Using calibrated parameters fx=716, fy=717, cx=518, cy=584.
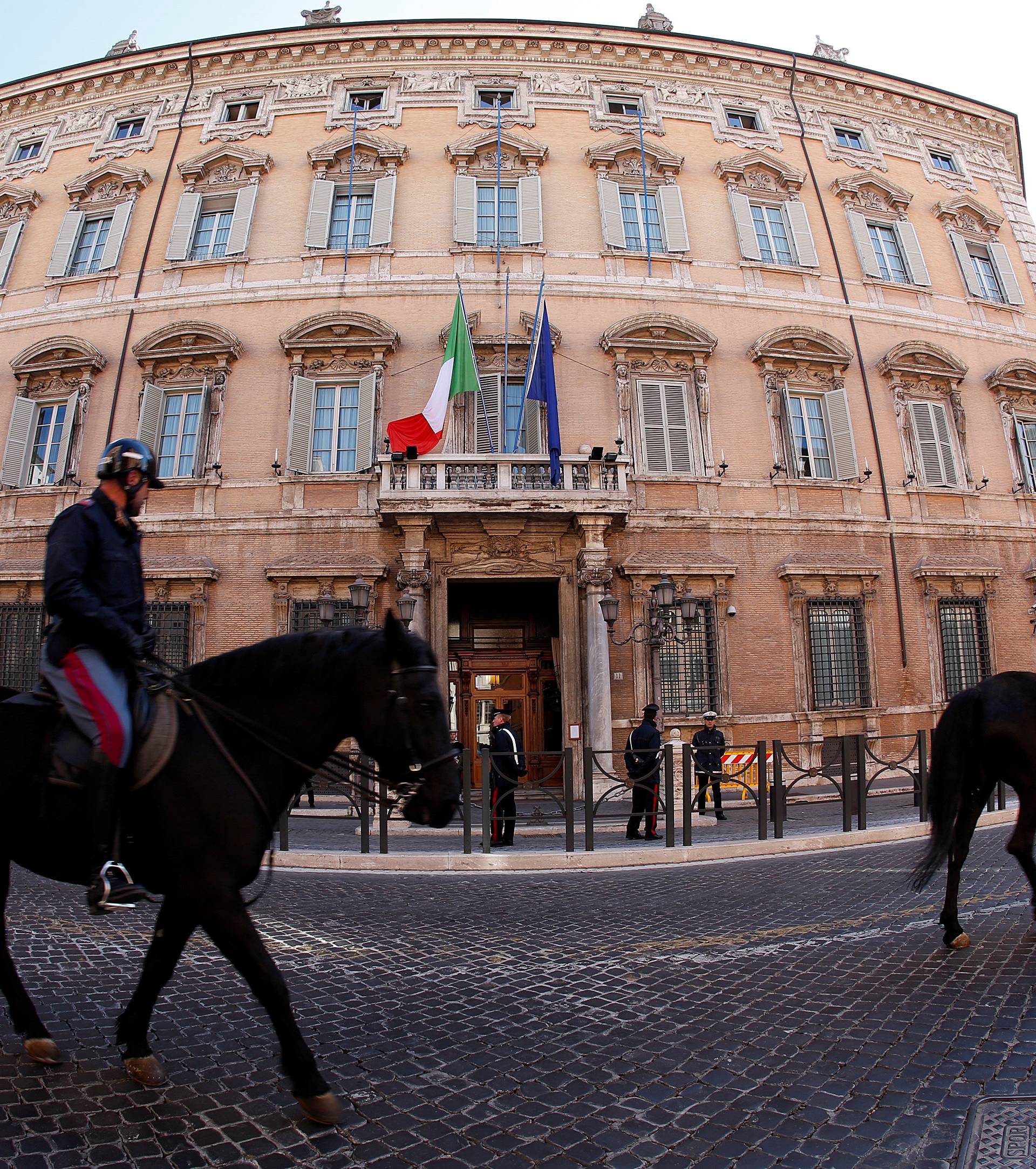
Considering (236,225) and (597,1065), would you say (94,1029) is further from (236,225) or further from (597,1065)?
(236,225)

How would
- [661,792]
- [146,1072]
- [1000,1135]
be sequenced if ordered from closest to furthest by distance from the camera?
[1000,1135]
[146,1072]
[661,792]

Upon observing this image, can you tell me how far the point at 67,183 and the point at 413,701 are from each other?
2147 centimetres

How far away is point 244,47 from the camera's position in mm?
18422

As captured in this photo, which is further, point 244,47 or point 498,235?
point 244,47

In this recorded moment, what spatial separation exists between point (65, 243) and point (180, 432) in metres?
6.46

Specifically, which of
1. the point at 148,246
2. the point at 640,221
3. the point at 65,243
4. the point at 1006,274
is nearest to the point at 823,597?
the point at 640,221

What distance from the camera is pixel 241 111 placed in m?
18.5

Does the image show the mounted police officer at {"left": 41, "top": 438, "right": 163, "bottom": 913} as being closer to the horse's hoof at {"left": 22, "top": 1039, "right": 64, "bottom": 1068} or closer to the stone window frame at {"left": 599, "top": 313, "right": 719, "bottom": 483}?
the horse's hoof at {"left": 22, "top": 1039, "right": 64, "bottom": 1068}

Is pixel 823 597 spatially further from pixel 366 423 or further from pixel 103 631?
pixel 103 631

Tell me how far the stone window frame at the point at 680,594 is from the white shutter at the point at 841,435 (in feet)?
12.0

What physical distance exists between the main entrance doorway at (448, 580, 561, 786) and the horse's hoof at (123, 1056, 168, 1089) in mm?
12335

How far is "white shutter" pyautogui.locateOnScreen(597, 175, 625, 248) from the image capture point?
1683 centimetres

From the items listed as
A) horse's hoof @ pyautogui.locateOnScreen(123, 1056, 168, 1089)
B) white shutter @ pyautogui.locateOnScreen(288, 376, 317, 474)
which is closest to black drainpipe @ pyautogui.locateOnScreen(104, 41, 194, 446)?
white shutter @ pyautogui.locateOnScreen(288, 376, 317, 474)

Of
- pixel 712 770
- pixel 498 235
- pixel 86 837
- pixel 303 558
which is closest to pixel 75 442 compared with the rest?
pixel 303 558
